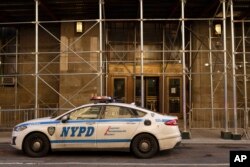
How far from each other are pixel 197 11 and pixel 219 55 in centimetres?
255

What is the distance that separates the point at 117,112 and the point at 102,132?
2.32 feet

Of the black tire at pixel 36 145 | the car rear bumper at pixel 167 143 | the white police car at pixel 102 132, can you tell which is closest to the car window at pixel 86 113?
the white police car at pixel 102 132

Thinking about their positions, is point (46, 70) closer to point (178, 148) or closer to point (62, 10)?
point (62, 10)

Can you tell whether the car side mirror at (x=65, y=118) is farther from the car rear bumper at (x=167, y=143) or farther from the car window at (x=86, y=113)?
the car rear bumper at (x=167, y=143)

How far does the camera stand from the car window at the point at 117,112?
10.6 m

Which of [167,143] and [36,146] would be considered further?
[36,146]

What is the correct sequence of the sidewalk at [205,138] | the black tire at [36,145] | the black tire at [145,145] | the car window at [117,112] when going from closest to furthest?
the black tire at [145,145] < the black tire at [36,145] < the car window at [117,112] < the sidewalk at [205,138]

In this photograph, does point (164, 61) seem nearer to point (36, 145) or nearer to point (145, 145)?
point (145, 145)

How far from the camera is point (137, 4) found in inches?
624

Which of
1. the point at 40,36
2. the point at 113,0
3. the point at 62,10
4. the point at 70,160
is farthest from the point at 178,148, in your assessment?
the point at 40,36

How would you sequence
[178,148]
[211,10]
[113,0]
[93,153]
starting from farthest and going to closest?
[211,10], [113,0], [178,148], [93,153]

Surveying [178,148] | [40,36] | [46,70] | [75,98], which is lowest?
[178,148]

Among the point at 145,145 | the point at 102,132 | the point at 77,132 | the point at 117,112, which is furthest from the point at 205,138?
the point at 77,132

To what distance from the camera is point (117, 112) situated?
421 inches
